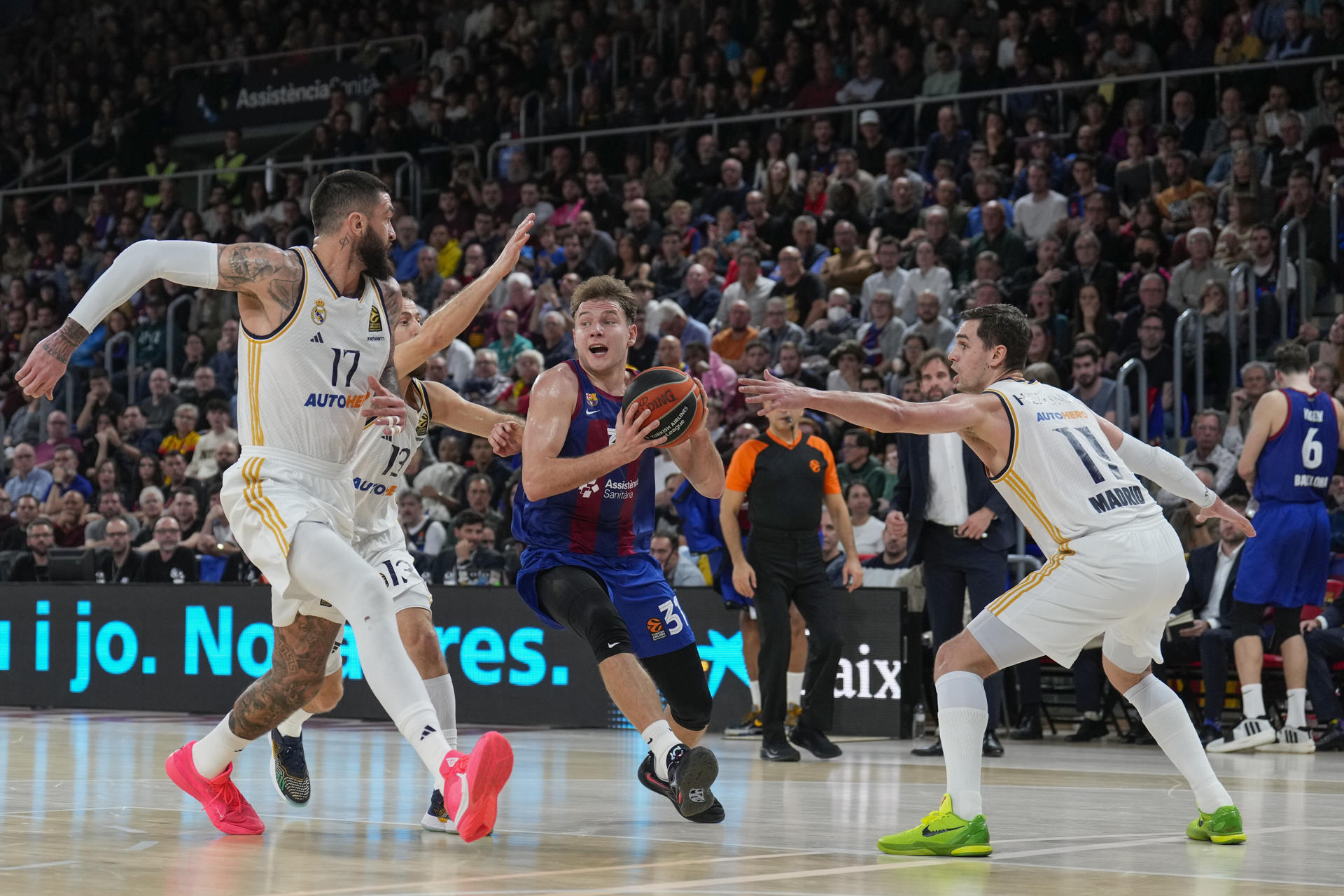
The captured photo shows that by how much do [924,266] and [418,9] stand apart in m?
12.3

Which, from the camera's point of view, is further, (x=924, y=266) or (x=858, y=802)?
(x=924, y=266)

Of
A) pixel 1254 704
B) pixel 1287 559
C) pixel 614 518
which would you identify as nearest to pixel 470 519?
pixel 1254 704

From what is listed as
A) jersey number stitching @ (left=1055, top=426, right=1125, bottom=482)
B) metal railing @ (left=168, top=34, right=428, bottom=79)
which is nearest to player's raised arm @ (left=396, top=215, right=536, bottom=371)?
jersey number stitching @ (left=1055, top=426, right=1125, bottom=482)

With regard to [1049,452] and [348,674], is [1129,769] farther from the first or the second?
[348,674]

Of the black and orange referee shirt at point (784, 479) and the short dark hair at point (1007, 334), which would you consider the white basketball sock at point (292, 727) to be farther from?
the black and orange referee shirt at point (784, 479)

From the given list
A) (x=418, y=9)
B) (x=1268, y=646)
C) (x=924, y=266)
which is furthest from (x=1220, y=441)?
(x=418, y=9)

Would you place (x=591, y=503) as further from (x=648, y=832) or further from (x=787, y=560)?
(x=787, y=560)

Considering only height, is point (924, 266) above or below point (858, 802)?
above

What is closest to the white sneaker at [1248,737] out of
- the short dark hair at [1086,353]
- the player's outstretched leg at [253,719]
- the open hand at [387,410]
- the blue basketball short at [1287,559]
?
the blue basketball short at [1287,559]

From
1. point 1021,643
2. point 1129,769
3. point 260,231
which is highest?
point 260,231

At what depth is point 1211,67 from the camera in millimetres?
16438

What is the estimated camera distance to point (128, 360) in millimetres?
19953

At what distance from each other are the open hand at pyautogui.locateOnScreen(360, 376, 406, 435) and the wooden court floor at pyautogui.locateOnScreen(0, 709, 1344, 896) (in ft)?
4.77

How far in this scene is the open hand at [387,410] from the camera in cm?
595
